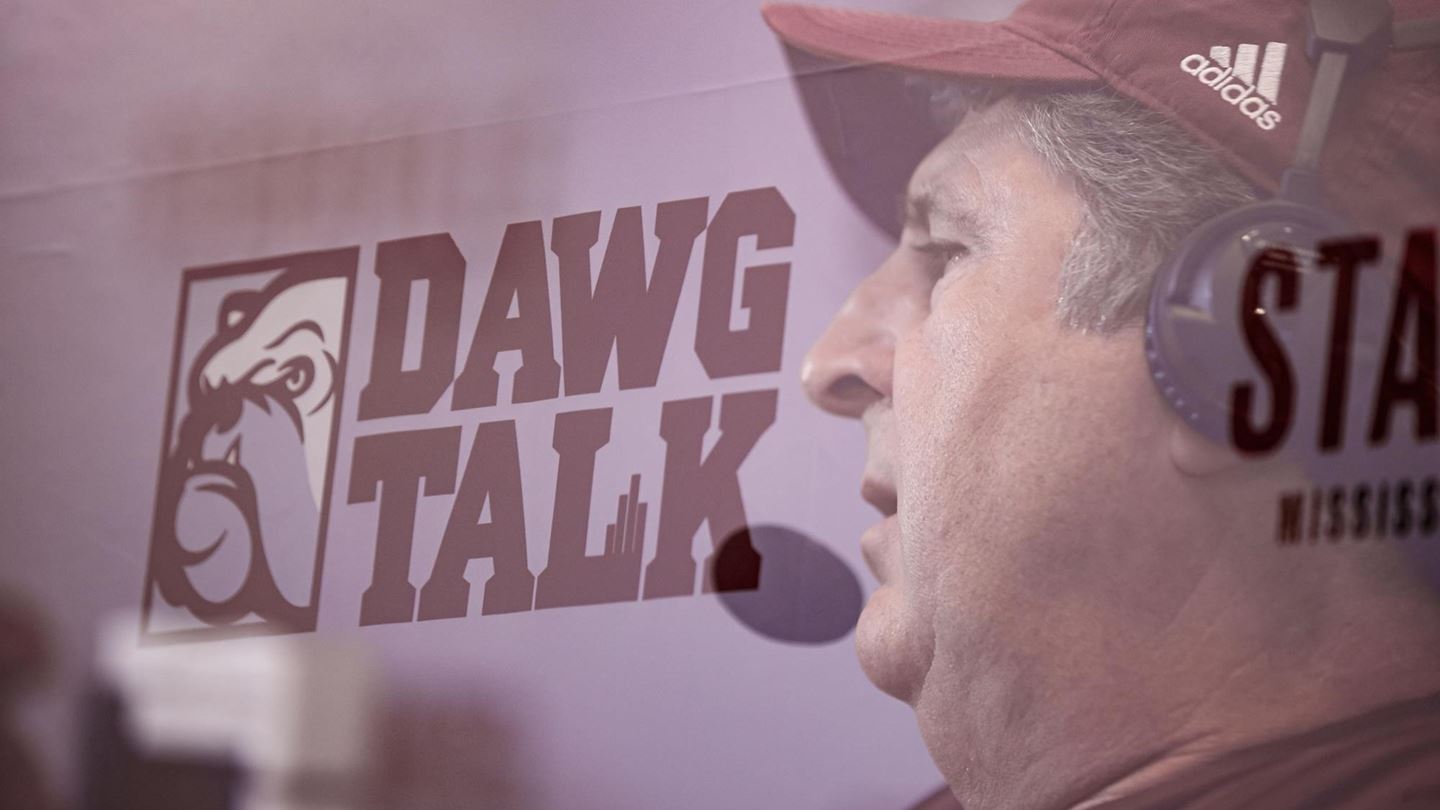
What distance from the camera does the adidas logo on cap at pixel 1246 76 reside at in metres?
0.66

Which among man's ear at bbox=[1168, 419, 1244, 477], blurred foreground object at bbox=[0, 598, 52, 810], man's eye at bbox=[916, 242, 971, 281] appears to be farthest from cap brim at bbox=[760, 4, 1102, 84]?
blurred foreground object at bbox=[0, 598, 52, 810]

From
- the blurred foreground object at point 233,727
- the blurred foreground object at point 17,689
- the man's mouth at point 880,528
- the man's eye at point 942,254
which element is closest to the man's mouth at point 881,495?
the man's mouth at point 880,528

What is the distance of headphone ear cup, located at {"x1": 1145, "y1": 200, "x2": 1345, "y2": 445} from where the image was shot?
62cm

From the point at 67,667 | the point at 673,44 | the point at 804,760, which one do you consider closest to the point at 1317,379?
the point at 804,760

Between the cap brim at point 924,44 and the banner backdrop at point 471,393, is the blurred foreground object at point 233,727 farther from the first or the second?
the cap brim at point 924,44

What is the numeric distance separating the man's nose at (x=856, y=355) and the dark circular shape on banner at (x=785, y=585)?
0.09m

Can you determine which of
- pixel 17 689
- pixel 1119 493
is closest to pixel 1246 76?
pixel 1119 493

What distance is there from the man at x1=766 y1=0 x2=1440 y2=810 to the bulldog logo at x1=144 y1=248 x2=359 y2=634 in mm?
402

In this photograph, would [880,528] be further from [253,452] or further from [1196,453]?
[253,452]

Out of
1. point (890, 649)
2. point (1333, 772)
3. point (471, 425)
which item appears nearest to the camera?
point (1333, 772)

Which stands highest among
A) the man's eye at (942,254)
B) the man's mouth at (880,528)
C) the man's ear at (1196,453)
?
the man's eye at (942,254)

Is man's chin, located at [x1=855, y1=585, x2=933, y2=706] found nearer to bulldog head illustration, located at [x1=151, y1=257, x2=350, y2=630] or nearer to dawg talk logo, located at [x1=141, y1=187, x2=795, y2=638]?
dawg talk logo, located at [x1=141, y1=187, x2=795, y2=638]

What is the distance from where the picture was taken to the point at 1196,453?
651mm

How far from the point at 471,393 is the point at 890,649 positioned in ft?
1.09
